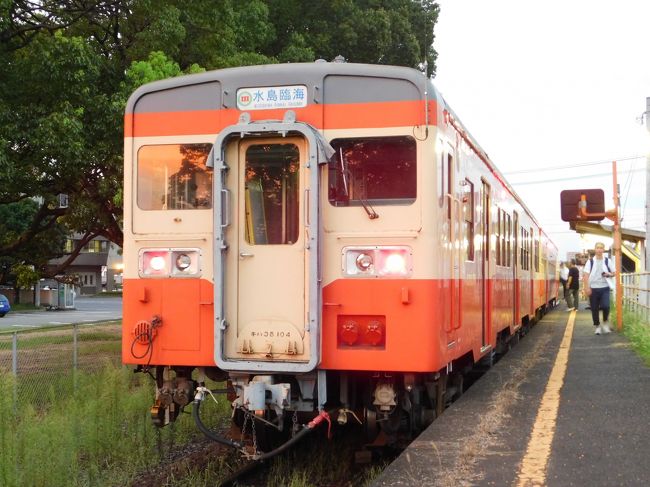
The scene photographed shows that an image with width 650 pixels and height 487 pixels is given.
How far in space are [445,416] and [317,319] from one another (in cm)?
151

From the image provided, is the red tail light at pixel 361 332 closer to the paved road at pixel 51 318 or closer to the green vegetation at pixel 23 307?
the paved road at pixel 51 318

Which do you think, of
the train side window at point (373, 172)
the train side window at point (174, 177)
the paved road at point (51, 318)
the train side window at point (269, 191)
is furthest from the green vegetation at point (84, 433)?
the paved road at point (51, 318)

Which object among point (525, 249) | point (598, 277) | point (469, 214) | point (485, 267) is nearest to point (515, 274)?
point (598, 277)

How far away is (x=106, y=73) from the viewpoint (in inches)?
486

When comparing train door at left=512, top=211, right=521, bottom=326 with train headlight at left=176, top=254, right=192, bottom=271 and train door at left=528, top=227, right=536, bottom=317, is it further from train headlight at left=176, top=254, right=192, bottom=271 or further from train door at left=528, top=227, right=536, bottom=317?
train headlight at left=176, top=254, right=192, bottom=271

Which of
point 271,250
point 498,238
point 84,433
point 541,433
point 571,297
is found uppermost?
point 498,238

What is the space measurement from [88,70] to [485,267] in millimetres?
6379

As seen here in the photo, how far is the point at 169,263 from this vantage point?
616cm

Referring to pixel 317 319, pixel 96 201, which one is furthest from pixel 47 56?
pixel 317 319

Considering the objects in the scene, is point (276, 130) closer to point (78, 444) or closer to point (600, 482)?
point (600, 482)

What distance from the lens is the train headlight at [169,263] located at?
20.0 feet

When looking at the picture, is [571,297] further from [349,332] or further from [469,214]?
[349,332]

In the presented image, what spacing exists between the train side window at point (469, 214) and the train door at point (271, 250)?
2.05 meters

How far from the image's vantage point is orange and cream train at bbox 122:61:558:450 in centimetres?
576
